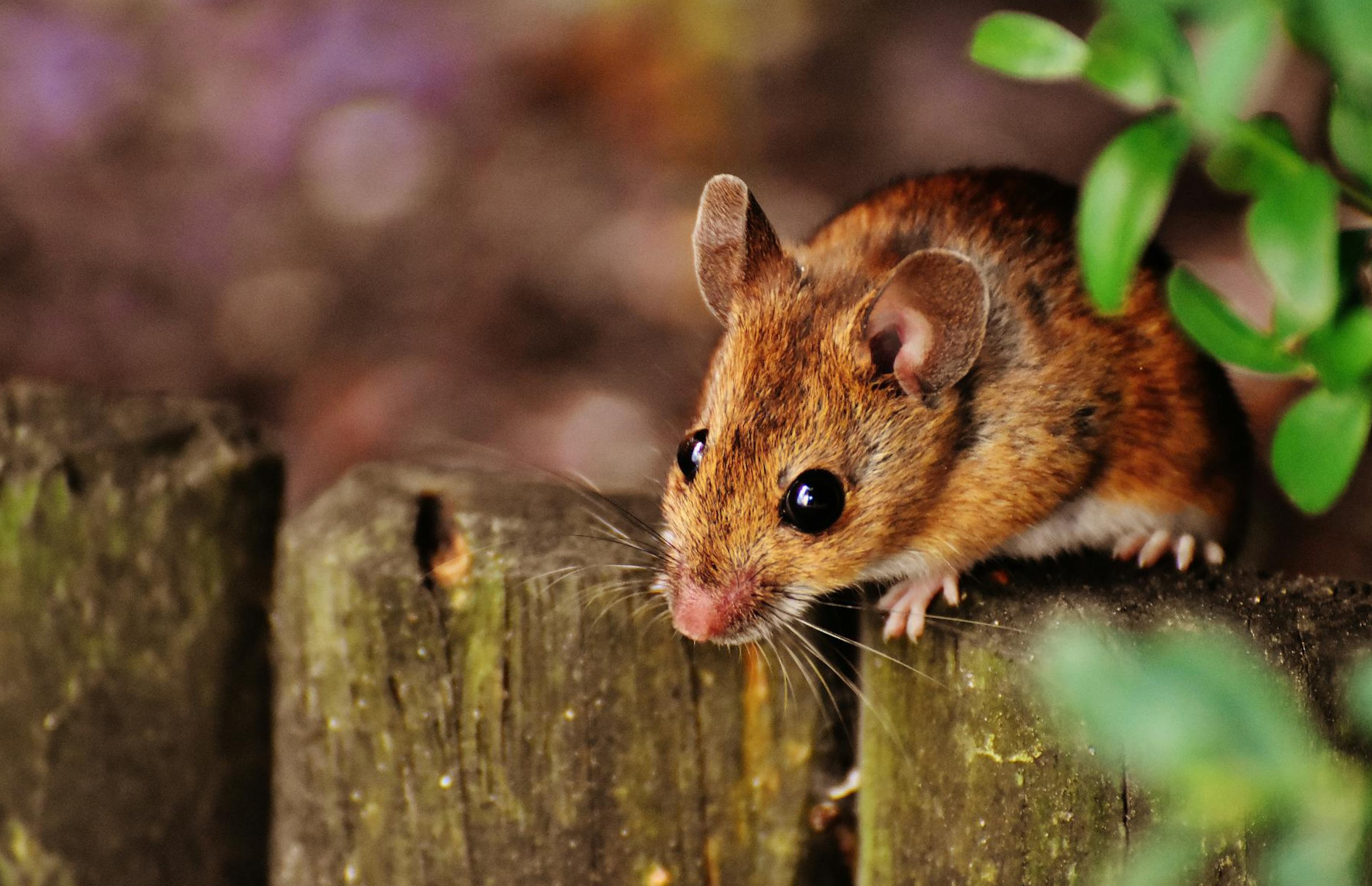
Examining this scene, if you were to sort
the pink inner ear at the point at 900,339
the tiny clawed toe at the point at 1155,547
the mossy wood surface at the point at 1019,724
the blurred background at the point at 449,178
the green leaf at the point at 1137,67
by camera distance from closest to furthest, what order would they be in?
the green leaf at the point at 1137,67 < the mossy wood surface at the point at 1019,724 < the pink inner ear at the point at 900,339 < the tiny clawed toe at the point at 1155,547 < the blurred background at the point at 449,178

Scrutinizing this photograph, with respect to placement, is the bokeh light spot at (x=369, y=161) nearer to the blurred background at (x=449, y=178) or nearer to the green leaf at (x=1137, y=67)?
the blurred background at (x=449, y=178)

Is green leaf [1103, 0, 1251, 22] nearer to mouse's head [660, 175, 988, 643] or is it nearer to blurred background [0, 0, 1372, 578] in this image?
mouse's head [660, 175, 988, 643]

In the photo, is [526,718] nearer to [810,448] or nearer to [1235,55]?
[810,448]

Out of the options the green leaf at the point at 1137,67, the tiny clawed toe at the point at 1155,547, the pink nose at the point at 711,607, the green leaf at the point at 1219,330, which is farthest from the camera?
the tiny clawed toe at the point at 1155,547

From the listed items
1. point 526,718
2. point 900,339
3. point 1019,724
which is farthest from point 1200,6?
point 526,718

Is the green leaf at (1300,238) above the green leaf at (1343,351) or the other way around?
above

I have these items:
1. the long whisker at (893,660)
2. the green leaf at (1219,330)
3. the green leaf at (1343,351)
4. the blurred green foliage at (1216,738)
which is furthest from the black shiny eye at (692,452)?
the blurred green foliage at (1216,738)

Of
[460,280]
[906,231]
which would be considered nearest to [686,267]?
[460,280]

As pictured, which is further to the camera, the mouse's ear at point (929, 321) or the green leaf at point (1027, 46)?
the mouse's ear at point (929, 321)
